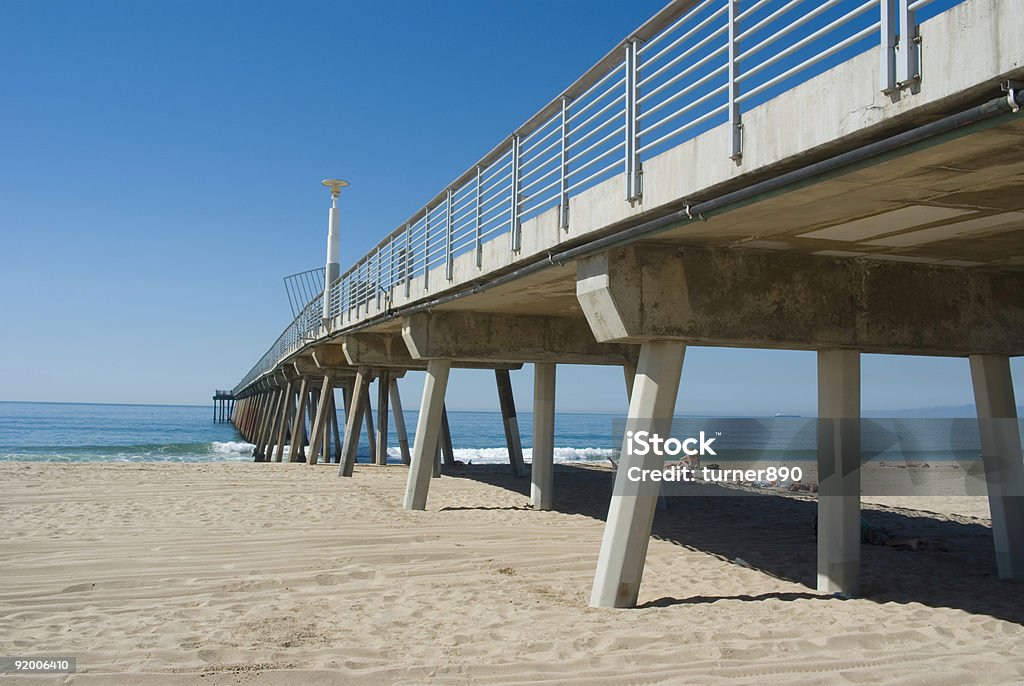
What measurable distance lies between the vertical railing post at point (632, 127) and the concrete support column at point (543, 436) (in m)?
7.21

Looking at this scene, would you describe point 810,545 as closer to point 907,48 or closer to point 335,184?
point 907,48

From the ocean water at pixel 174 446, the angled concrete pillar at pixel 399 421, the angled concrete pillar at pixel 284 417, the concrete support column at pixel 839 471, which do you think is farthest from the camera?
the ocean water at pixel 174 446

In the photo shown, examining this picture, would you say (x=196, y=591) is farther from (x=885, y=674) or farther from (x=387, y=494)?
(x=387, y=494)

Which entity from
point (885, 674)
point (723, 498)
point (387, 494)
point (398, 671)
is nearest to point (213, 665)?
point (398, 671)

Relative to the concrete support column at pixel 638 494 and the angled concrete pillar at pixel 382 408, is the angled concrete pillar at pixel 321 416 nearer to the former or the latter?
the angled concrete pillar at pixel 382 408

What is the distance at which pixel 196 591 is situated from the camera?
7062 mm

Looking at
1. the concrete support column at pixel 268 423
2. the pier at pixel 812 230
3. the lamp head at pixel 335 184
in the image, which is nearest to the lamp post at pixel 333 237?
the lamp head at pixel 335 184

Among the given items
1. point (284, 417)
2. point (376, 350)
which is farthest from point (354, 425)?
point (284, 417)

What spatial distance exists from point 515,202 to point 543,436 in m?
5.61

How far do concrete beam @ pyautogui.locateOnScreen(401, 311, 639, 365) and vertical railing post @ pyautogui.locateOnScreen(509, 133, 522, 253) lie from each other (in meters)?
3.92

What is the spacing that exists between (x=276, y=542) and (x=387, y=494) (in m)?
5.76

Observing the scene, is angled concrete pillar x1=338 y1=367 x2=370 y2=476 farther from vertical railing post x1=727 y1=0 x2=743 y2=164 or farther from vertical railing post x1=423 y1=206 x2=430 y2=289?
vertical railing post x1=727 y1=0 x2=743 y2=164

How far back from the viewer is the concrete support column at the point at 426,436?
41.8 ft

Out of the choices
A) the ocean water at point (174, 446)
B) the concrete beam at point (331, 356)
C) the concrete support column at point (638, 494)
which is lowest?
the ocean water at point (174, 446)
